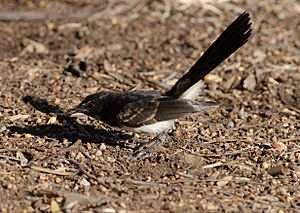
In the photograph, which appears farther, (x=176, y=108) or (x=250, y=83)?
(x=250, y=83)

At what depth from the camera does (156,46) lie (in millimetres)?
9750

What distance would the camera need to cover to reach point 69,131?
709 cm

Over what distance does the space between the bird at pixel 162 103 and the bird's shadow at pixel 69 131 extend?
276 mm

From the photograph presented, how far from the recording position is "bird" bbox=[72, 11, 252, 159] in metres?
6.51

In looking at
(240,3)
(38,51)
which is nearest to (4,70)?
(38,51)

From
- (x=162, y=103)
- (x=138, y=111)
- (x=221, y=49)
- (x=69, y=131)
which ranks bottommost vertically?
(x=69, y=131)

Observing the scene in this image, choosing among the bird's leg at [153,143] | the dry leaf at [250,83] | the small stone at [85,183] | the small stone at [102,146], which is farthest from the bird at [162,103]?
the dry leaf at [250,83]

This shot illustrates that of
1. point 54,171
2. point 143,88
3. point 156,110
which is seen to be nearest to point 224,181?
point 156,110

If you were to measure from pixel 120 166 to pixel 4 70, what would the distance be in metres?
2.99

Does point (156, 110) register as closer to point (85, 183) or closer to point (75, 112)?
point (75, 112)

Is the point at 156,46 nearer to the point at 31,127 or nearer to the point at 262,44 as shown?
the point at 262,44

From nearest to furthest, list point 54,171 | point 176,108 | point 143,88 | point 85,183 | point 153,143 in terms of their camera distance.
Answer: point 85,183, point 54,171, point 176,108, point 153,143, point 143,88

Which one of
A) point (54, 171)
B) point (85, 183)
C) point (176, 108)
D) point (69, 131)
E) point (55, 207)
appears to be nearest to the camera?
point (55, 207)

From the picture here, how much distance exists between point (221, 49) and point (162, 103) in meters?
0.83
